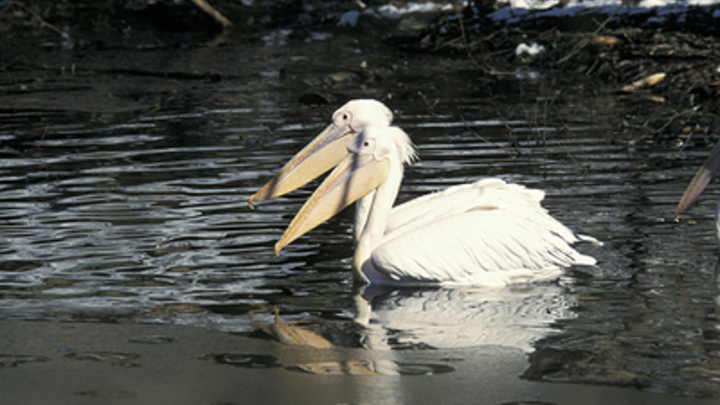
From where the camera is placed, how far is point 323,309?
421 cm

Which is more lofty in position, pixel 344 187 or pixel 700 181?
pixel 700 181

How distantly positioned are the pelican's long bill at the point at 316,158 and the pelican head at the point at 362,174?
529mm

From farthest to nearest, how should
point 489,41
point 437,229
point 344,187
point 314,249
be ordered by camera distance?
1. point 489,41
2. point 314,249
3. point 344,187
4. point 437,229

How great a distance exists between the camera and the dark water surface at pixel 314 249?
140 inches

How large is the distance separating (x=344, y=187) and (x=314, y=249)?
2.13ft

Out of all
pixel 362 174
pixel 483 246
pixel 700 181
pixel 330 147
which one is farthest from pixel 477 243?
pixel 700 181

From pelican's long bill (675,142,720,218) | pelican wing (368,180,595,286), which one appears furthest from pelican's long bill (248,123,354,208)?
pelican's long bill (675,142,720,218)

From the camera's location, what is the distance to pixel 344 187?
4824mm

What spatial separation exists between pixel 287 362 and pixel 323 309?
74 centimetres

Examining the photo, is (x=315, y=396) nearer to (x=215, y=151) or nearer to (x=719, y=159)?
(x=719, y=159)

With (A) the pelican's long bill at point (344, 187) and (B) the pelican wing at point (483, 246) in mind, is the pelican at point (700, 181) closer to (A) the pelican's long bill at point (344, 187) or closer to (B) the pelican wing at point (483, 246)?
(B) the pelican wing at point (483, 246)

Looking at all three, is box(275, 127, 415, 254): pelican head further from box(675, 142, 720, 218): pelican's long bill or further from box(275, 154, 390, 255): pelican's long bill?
box(675, 142, 720, 218): pelican's long bill

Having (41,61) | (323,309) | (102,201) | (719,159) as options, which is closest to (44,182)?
Answer: (102,201)

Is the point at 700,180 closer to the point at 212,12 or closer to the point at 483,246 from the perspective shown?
the point at 483,246
